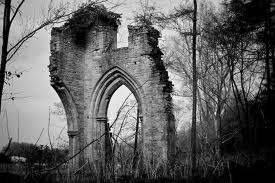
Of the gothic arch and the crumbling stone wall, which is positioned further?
the gothic arch

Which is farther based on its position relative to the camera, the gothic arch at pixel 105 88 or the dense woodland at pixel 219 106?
the gothic arch at pixel 105 88

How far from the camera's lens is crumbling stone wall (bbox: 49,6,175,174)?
35.8 feet

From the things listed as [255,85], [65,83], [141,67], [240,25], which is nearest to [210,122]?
[255,85]

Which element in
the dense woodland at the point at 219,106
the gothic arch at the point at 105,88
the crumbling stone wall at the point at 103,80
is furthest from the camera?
the gothic arch at the point at 105,88

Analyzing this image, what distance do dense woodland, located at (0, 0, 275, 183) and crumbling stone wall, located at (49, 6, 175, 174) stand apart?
0.92 m

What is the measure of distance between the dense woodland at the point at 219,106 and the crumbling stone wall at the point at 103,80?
92 cm

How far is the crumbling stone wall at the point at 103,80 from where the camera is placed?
35.8 feet

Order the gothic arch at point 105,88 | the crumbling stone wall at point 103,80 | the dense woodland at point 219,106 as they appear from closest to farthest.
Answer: the dense woodland at point 219,106, the crumbling stone wall at point 103,80, the gothic arch at point 105,88

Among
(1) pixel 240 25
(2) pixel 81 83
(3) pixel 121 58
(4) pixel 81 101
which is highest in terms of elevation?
(1) pixel 240 25

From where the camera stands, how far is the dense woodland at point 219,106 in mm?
4016

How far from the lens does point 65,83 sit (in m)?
11.7

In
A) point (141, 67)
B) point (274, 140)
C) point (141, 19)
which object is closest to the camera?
point (274, 140)

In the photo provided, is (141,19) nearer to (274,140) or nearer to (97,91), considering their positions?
(97,91)

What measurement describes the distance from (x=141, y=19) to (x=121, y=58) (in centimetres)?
192
